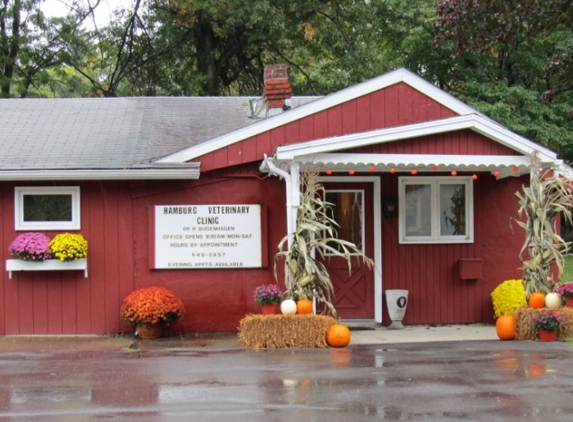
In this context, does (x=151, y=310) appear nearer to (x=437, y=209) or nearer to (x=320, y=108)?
(x=320, y=108)

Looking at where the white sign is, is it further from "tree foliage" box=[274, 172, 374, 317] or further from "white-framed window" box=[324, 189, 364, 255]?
"white-framed window" box=[324, 189, 364, 255]

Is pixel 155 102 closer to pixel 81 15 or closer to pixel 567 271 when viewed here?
pixel 81 15

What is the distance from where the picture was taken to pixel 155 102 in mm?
13859

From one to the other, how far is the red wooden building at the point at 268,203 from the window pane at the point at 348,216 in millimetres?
23

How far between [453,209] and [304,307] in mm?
3779

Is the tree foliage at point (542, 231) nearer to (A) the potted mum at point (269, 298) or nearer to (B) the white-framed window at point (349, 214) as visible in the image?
(B) the white-framed window at point (349, 214)

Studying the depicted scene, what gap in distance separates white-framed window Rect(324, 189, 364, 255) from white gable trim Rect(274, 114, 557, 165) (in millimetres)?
1814

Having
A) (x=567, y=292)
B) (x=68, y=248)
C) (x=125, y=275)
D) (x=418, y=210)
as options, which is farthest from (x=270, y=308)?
(x=567, y=292)

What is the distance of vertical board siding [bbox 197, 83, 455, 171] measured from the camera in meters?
10.8

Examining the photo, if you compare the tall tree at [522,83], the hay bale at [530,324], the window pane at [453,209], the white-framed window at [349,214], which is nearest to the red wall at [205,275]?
the white-framed window at [349,214]

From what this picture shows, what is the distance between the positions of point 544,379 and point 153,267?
5774 mm

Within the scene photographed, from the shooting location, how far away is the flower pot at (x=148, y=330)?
1035 cm

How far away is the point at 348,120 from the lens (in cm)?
1102

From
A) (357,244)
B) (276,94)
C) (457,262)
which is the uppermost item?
(276,94)
